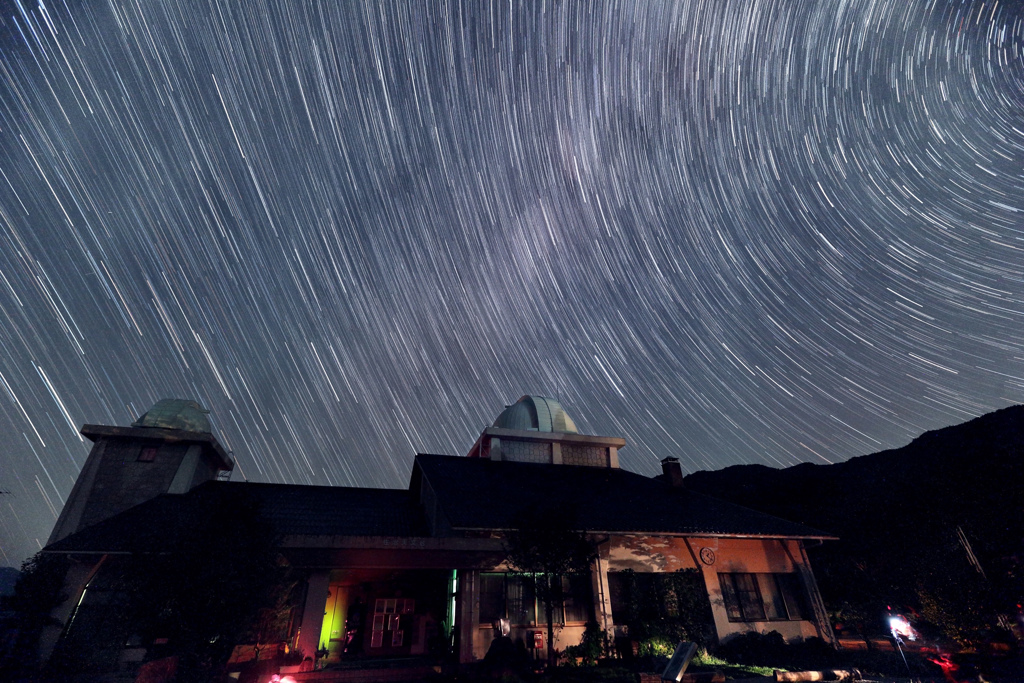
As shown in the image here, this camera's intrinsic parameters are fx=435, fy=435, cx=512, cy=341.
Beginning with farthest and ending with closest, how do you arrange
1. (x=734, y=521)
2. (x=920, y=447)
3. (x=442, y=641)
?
(x=920, y=447)
(x=734, y=521)
(x=442, y=641)

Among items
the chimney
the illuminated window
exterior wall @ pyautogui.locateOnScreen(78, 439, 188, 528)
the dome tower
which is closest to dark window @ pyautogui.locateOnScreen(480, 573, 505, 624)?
the illuminated window

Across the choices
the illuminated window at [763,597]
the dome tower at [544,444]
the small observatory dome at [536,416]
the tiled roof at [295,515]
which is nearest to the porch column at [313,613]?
the tiled roof at [295,515]

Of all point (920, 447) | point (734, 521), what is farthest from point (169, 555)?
point (920, 447)

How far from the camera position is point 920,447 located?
58500mm

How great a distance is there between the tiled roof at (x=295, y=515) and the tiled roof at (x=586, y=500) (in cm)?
203

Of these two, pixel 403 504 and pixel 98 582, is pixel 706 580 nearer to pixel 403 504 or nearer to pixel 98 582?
pixel 403 504

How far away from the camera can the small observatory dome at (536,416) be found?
28.4m

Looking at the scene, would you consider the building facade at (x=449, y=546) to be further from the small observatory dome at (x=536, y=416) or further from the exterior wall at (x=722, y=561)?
the small observatory dome at (x=536, y=416)

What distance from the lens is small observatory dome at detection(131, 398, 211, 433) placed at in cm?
2345

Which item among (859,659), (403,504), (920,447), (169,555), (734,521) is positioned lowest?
(859,659)

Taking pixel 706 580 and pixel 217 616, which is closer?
pixel 217 616

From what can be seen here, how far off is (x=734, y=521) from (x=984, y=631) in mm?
7380

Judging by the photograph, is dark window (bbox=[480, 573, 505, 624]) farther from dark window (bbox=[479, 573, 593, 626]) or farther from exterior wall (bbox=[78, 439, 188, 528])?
exterior wall (bbox=[78, 439, 188, 528])

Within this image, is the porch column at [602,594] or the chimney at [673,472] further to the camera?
the chimney at [673,472]
